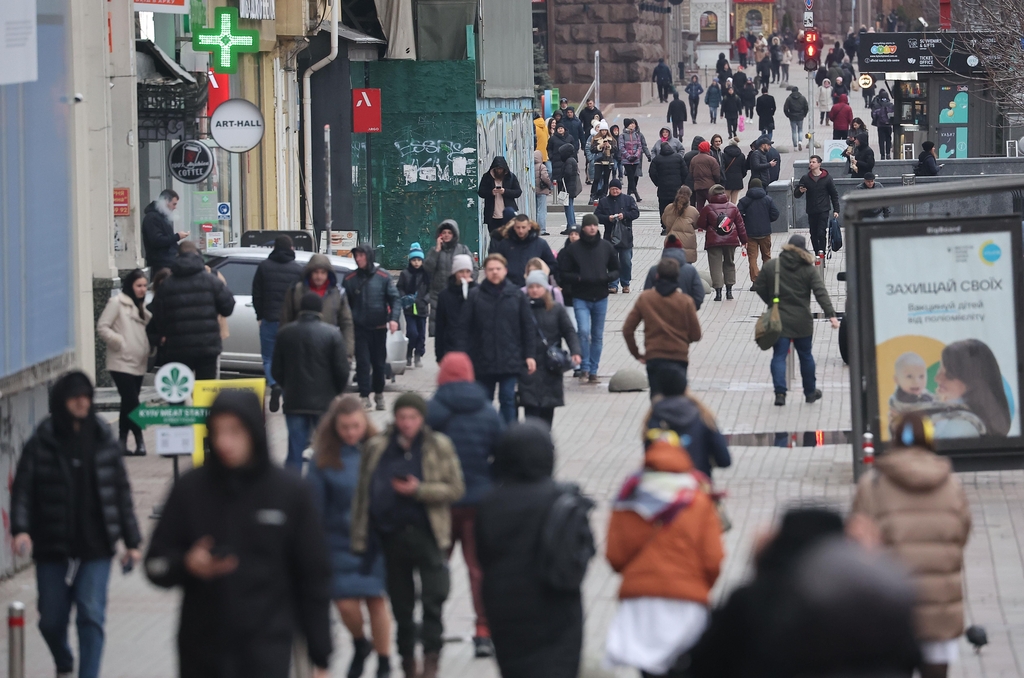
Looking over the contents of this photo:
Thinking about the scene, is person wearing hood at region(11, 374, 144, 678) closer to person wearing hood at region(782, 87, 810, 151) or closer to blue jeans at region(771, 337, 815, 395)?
blue jeans at region(771, 337, 815, 395)

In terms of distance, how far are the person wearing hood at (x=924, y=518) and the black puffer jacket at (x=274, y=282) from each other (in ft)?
30.8

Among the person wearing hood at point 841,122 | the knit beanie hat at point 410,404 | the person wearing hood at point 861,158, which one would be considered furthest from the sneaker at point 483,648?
the person wearing hood at point 841,122

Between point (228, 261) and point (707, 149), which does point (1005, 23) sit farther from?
point (228, 261)

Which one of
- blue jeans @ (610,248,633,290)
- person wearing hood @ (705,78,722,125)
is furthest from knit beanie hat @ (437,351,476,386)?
person wearing hood @ (705,78,722,125)

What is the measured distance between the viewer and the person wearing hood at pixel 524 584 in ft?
20.6

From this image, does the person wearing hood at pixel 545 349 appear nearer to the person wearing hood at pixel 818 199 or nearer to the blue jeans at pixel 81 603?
the blue jeans at pixel 81 603

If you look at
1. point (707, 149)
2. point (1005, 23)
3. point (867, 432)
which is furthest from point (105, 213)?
point (1005, 23)

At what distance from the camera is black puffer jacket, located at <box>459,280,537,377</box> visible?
12.6 m

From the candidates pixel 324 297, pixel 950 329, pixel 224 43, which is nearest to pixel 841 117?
pixel 224 43

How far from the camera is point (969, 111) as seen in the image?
3616cm

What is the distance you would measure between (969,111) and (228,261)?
892 inches

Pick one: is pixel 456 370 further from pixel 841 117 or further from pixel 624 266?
pixel 841 117

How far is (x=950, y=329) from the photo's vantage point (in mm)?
11531

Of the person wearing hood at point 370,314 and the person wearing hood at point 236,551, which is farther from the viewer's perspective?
the person wearing hood at point 370,314
